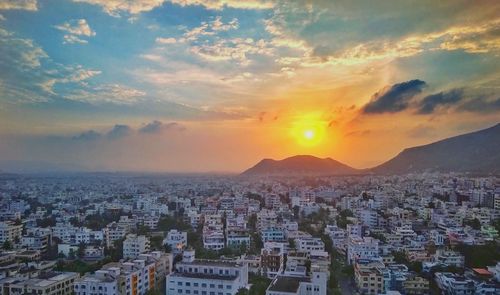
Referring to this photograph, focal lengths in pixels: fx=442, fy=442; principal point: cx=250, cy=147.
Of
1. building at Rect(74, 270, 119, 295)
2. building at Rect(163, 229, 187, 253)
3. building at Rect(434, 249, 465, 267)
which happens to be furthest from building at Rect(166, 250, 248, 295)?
building at Rect(434, 249, 465, 267)

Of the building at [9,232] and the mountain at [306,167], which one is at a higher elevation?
the mountain at [306,167]

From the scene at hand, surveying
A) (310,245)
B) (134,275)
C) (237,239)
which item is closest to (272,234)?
→ (237,239)

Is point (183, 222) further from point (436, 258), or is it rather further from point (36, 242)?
point (436, 258)

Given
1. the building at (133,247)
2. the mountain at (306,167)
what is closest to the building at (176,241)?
the building at (133,247)

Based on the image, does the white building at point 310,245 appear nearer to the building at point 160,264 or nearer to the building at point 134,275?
the building at point 160,264

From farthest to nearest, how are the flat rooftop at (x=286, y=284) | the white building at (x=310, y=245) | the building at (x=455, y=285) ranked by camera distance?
the white building at (x=310, y=245) → the building at (x=455, y=285) → the flat rooftop at (x=286, y=284)

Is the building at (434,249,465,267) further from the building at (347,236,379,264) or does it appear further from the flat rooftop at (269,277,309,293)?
the flat rooftop at (269,277,309,293)
